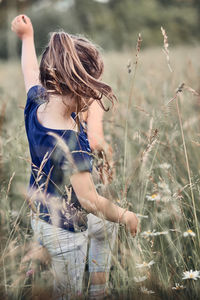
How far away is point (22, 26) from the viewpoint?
1568 mm

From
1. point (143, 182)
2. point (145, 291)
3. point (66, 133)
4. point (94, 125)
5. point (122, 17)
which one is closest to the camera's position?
point (145, 291)

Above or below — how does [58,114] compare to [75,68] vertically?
below

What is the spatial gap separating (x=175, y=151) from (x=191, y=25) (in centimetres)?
1495

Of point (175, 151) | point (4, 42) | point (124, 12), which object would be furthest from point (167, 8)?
point (175, 151)

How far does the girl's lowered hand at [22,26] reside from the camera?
1560 millimetres

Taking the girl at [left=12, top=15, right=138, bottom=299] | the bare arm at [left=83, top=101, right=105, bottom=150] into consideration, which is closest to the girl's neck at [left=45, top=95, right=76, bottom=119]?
the girl at [left=12, top=15, right=138, bottom=299]

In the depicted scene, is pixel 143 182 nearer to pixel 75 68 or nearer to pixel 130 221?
pixel 130 221

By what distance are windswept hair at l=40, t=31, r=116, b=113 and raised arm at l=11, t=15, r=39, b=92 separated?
0.85 ft

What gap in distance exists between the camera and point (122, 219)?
3.60 feet

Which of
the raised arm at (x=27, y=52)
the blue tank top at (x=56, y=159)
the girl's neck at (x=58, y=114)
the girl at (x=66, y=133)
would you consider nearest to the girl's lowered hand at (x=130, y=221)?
the girl at (x=66, y=133)

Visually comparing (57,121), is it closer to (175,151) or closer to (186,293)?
(186,293)

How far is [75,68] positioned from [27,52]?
0.45 meters

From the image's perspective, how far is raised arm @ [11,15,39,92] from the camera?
1.55 m

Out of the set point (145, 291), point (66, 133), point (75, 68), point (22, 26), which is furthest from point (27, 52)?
point (145, 291)
